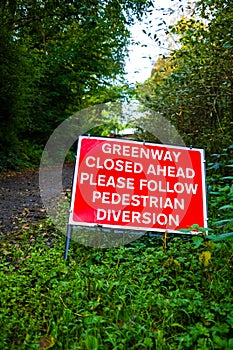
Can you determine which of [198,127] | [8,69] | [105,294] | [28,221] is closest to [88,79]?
[8,69]

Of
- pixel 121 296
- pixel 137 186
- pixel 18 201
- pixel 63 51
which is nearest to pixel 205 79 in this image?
pixel 137 186

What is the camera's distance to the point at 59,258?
323 cm

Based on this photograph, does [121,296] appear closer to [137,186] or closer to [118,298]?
[118,298]

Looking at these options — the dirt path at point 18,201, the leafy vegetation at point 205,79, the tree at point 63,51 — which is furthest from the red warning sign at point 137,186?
the tree at point 63,51

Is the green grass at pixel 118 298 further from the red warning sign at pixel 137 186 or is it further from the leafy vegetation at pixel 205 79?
the leafy vegetation at pixel 205 79

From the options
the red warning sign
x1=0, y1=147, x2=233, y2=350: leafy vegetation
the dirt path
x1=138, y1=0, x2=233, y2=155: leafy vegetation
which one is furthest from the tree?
x1=0, y1=147, x2=233, y2=350: leafy vegetation

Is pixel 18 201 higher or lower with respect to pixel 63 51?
lower

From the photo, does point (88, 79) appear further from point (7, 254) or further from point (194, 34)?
point (7, 254)

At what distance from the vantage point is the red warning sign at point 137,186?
3.20 metres

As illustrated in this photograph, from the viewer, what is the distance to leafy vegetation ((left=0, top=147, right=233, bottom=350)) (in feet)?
6.82

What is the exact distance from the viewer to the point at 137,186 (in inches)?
132

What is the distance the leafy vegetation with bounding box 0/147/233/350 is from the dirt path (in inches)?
46.5

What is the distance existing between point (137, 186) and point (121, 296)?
3.77 feet

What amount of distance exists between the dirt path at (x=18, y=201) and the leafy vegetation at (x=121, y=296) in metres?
1.18
